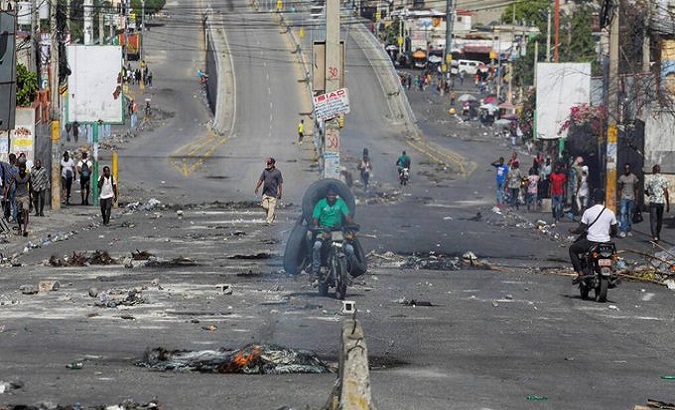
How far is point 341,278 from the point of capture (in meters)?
19.8

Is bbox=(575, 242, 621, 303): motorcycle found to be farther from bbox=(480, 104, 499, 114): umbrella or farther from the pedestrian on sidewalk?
bbox=(480, 104, 499, 114): umbrella

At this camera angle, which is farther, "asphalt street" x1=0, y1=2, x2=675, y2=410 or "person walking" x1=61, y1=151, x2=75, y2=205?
"person walking" x1=61, y1=151, x2=75, y2=205

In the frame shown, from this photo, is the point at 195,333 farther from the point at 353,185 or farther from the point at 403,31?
the point at 403,31

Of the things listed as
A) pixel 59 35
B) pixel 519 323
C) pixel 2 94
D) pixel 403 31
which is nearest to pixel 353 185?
pixel 59 35

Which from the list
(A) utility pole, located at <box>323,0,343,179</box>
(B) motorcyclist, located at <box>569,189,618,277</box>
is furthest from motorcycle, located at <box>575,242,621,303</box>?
(A) utility pole, located at <box>323,0,343,179</box>

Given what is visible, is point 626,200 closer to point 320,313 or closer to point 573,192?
point 573,192

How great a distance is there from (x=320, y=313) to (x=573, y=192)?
29.5 m

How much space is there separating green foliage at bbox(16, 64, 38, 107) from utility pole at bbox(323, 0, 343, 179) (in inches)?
872

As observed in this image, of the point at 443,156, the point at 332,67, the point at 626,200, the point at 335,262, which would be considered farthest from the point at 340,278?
the point at 443,156

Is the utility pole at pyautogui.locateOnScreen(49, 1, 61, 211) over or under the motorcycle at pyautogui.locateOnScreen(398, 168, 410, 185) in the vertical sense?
over

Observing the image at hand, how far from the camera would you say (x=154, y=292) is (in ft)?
66.3

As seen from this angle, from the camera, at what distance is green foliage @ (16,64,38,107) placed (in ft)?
160

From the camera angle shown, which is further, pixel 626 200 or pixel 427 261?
pixel 626 200

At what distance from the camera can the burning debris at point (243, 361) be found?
12930 mm
